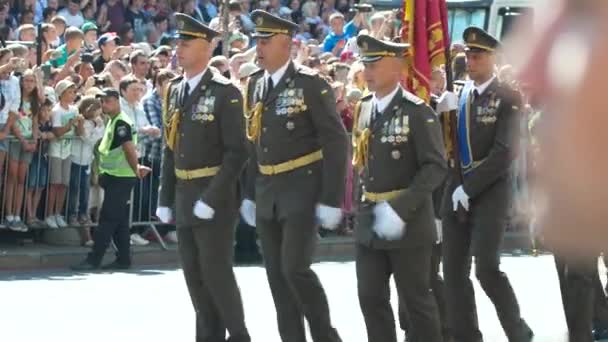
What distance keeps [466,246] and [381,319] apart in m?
1.48

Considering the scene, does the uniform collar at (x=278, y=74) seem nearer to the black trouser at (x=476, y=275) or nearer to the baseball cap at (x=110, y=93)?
the black trouser at (x=476, y=275)

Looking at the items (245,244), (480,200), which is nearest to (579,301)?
(480,200)

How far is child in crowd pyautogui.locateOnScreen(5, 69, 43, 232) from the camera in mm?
13820

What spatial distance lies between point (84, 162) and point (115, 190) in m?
0.87

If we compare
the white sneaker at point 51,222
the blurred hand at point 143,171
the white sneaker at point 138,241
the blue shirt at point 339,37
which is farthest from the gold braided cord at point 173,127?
the blue shirt at point 339,37

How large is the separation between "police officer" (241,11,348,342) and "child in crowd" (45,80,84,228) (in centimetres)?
634

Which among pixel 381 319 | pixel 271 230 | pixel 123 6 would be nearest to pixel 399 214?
pixel 381 319

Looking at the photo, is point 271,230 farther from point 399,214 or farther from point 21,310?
point 21,310

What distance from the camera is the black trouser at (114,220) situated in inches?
535

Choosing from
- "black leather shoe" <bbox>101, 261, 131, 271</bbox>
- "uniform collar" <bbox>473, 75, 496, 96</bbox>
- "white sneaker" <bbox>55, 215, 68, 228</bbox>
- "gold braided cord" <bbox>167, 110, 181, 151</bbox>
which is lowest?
"black leather shoe" <bbox>101, 261, 131, 271</bbox>

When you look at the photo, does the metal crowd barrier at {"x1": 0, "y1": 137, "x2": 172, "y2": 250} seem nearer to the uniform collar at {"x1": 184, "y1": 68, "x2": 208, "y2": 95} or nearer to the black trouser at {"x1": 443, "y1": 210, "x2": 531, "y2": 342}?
the uniform collar at {"x1": 184, "y1": 68, "x2": 208, "y2": 95}

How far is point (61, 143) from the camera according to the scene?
14.2 m

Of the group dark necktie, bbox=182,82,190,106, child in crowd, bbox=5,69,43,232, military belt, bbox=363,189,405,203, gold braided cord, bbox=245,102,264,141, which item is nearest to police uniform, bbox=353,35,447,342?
military belt, bbox=363,189,405,203

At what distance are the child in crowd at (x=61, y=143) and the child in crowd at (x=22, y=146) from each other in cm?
25
